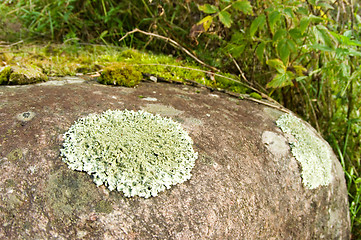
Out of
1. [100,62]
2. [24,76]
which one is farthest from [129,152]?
[100,62]

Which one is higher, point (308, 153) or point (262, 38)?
point (262, 38)

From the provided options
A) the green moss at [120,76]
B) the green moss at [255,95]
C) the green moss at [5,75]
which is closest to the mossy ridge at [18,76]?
the green moss at [5,75]

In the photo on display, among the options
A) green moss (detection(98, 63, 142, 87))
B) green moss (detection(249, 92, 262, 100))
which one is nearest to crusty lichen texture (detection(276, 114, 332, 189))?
green moss (detection(249, 92, 262, 100))

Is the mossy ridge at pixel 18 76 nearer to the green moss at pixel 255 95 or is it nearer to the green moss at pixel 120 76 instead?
the green moss at pixel 120 76

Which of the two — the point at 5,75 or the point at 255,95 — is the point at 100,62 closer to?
the point at 5,75

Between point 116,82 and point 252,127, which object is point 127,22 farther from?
point 252,127

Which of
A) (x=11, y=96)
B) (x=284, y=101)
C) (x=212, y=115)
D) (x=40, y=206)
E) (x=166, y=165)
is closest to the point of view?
(x=40, y=206)

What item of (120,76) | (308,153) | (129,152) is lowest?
(308,153)

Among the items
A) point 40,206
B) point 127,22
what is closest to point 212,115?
point 40,206
